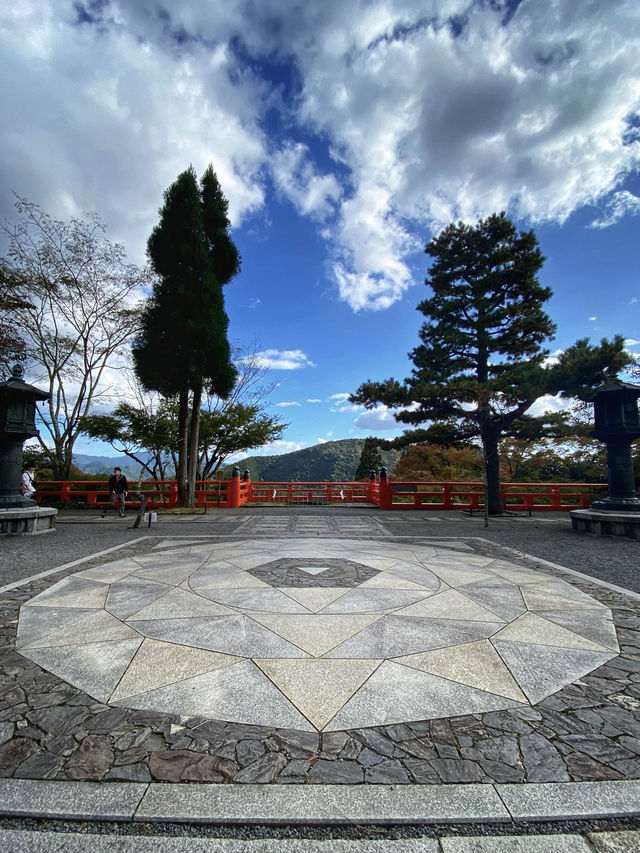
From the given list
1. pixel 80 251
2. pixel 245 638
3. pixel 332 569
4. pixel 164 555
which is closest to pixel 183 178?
pixel 80 251

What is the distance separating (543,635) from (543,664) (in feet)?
1.57

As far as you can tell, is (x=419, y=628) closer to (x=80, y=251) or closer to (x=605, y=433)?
(x=605, y=433)

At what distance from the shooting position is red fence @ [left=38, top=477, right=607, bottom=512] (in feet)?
40.9

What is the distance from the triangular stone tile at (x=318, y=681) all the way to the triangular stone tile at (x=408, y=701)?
52mm

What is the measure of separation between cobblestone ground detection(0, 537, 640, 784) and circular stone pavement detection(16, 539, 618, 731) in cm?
10

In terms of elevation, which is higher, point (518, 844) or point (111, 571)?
point (111, 571)

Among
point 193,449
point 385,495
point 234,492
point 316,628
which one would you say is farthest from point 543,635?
point 234,492

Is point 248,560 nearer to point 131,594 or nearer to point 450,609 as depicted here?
point 131,594

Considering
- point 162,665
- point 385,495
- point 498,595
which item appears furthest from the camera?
point 385,495

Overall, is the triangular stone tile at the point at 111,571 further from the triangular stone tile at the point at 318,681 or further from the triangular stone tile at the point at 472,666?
the triangular stone tile at the point at 472,666

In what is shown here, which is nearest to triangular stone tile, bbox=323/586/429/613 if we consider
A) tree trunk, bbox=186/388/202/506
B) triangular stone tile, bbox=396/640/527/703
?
triangular stone tile, bbox=396/640/527/703

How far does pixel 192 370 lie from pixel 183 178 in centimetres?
634

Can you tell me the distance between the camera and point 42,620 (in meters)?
3.18

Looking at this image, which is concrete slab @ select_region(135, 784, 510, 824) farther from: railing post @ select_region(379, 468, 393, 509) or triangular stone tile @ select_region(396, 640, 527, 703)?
railing post @ select_region(379, 468, 393, 509)
